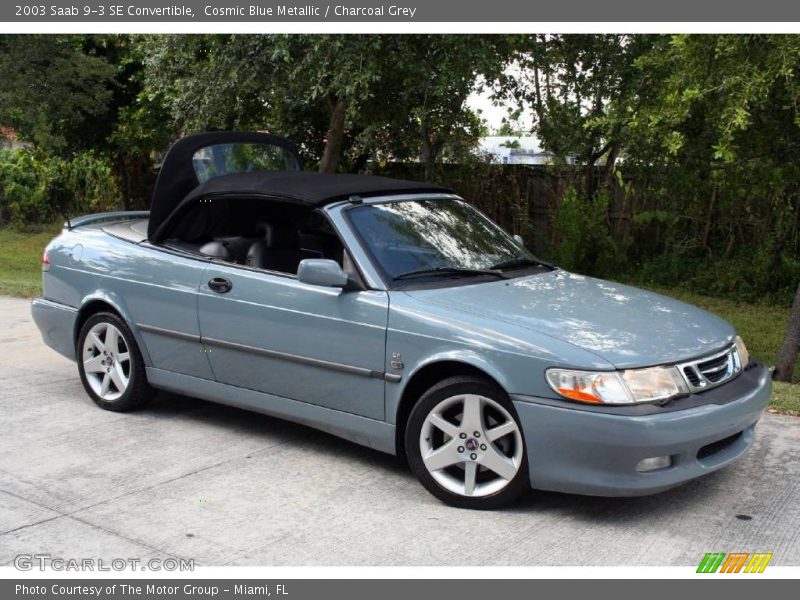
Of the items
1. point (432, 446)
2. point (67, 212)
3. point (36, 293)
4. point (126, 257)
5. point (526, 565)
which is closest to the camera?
point (526, 565)

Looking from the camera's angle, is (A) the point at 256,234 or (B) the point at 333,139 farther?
(B) the point at 333,139

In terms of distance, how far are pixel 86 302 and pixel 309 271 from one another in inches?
85.0

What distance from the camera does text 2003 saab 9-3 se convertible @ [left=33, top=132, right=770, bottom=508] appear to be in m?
4.57

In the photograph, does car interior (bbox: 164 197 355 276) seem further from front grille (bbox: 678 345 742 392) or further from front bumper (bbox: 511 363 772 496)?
front grille (bbox: 678 345 742 392)

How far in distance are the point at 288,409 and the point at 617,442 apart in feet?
6.63

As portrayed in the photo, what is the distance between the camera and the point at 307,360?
5.47 meters

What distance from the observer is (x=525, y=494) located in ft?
15.8

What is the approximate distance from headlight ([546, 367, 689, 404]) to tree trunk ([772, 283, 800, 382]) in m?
5.03

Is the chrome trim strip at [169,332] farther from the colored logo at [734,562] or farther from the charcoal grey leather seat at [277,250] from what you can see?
the colored logo at [734,562]

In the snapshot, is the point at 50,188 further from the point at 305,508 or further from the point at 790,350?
the point at 305,508

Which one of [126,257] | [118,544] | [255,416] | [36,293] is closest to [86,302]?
[126,257]

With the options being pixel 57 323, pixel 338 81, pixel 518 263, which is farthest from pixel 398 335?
pixel 338 81

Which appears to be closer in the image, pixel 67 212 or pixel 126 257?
pixel 126 257

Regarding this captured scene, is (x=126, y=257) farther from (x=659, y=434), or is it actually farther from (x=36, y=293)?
(x=36, y=293)
